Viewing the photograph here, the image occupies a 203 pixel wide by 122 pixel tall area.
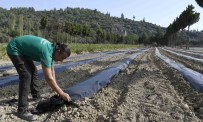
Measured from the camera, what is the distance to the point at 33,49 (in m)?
5.01

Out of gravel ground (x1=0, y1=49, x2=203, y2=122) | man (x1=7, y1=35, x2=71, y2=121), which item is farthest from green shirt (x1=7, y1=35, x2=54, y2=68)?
gravel ground (x1=0, y1=49, x2=203, y2=122)

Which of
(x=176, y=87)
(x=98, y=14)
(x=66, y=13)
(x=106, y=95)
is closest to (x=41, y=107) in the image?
(x=106, y=95)

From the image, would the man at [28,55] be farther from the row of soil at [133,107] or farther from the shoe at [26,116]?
the row of soil at [133,107]

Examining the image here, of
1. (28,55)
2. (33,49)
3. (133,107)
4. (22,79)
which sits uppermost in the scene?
(33,49)

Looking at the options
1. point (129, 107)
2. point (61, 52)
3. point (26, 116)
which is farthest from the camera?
point (129, 107)

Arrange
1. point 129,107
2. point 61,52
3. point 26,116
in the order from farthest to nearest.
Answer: point 129,107 < point 26,116 < point 61,52

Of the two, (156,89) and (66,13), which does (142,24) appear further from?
(156,89)

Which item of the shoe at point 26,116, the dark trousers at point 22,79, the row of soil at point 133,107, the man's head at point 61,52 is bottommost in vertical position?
the row of soil at point 133,107

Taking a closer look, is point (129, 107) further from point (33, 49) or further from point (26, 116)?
point (33, 49)

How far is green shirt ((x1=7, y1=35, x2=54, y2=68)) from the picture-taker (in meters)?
4.82

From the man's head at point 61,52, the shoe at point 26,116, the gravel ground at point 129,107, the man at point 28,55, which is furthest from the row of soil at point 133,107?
the man's head at point 61,52

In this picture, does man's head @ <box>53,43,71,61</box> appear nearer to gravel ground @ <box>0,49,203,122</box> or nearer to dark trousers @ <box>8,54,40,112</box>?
dark trousers @ <box>8,54,40,112</box>

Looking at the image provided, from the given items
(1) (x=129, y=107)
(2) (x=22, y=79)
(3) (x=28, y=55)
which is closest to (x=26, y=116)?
(2) (x=22, y=79)

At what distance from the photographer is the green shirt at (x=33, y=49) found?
4.82m
